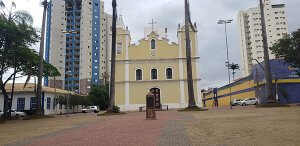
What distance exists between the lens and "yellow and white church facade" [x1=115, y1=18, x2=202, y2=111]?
4166 cm

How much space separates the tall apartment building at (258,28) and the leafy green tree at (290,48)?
253ft

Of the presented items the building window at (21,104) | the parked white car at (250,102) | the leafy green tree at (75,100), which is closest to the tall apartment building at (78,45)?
the leafy green tree at (75,100)

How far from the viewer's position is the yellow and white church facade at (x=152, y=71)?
137 ft

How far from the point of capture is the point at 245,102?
49.0 meters

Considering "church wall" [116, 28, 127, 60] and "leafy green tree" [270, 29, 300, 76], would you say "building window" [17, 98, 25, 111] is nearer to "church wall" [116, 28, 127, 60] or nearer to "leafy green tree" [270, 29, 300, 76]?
"church wall" [116, 28, 127, 60]

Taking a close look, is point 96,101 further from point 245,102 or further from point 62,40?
point 62,40

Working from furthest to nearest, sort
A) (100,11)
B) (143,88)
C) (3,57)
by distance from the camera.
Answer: (100,11) < (143,88) < (3,57)

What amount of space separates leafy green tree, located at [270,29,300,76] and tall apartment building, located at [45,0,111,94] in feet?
234

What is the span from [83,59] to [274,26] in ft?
227

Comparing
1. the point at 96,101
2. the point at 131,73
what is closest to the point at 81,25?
the point at 96,101

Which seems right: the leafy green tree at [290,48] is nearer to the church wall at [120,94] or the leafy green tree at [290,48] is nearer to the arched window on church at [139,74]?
the arched window on church at [139,74]

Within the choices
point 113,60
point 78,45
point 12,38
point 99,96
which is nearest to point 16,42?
point 12,38

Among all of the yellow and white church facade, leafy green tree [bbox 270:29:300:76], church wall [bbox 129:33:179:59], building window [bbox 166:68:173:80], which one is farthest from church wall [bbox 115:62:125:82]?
leafy green tree [bbox 270:29:300:76]

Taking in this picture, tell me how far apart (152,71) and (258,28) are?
81.8 metres
